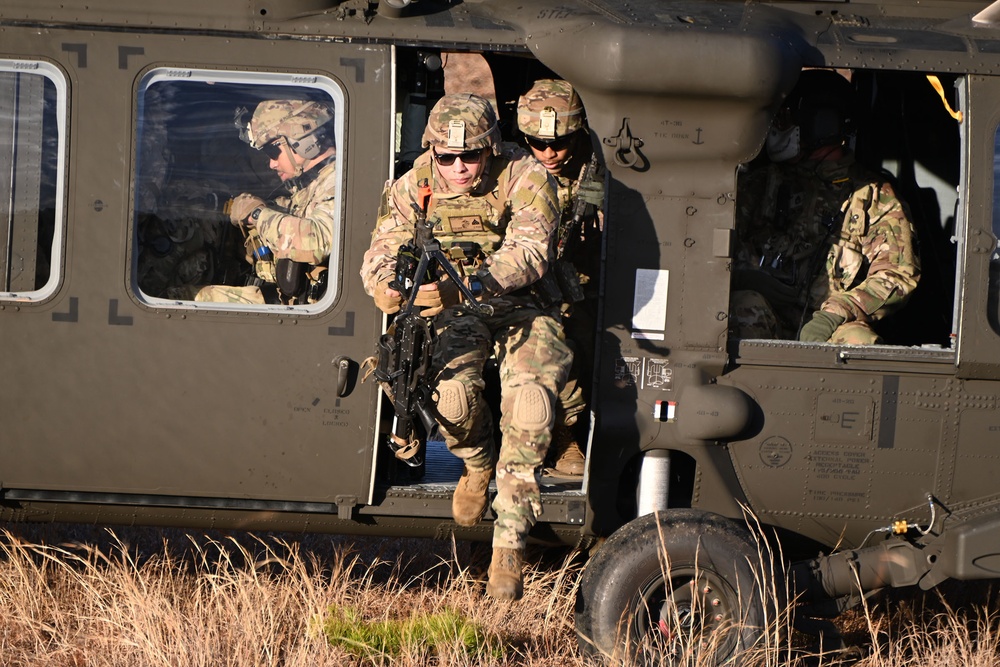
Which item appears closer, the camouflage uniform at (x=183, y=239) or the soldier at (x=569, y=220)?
the camouflage uniform at (x=183, y=239)

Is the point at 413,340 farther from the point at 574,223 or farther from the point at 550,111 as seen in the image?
the point at 550,111

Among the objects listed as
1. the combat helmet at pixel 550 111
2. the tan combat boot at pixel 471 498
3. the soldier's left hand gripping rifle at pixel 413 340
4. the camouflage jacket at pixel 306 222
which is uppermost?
the combat helmet at pixel 550 111

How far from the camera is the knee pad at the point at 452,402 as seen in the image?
484cm

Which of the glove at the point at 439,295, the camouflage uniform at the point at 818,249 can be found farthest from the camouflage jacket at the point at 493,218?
the camouflage uniform at the point at 818,249

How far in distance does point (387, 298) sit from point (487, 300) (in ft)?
1.43

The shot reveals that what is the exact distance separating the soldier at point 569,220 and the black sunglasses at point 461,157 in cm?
64

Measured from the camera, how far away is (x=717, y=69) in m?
4.87

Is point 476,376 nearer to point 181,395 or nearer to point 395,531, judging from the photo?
point 395,531

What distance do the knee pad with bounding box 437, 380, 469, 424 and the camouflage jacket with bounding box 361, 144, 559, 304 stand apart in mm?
451

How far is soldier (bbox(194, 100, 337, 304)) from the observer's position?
16.3 ft

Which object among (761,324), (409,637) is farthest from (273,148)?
(761,324)

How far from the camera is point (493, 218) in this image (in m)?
5.05

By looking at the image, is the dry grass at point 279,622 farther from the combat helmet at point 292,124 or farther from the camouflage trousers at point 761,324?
the combat helmet at point 292,124

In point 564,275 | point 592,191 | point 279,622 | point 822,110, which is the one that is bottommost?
point 279,622
